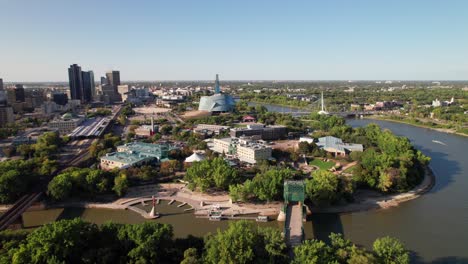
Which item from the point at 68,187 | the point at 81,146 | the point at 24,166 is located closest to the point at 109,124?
the point at 81,146

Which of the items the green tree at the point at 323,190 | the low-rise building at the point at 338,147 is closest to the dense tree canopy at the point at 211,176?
the green tree at the point at 323,190

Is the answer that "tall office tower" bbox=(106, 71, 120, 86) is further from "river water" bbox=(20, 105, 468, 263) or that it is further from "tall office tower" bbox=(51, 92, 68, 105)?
"river water" bbox=(20, 105, 468, 263)

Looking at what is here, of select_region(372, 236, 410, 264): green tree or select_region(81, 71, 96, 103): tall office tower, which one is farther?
select_region(81, 71, 96, 103): tall office tower

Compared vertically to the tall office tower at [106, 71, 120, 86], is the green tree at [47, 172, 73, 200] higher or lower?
lower

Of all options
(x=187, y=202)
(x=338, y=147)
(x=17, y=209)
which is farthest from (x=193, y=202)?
(x=338, y=147)

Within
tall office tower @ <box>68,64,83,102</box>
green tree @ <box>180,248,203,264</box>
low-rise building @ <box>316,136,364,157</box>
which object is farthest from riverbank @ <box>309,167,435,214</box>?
tall office tower @ <box>68,64,83,102</box>

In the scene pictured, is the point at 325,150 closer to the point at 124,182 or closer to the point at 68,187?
the point at 124,182
